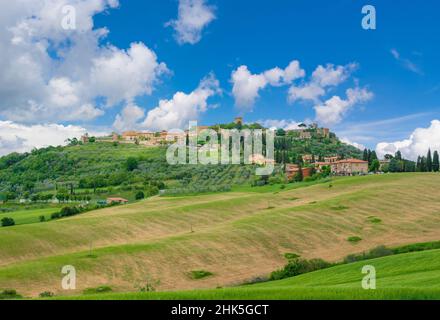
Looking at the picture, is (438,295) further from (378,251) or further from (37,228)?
(37,228)

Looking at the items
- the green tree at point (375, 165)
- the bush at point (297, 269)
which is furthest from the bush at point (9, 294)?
the green tree at point (375, 165)

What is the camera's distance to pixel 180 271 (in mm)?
49625

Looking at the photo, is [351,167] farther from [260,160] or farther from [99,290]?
[99,290]

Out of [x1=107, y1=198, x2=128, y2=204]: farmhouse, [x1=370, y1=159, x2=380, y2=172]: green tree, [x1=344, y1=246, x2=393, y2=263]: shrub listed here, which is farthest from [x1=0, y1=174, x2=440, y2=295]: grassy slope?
[x1=370, y1=159, x2=380, y2=172]: green tree

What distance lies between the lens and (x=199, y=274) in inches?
1905

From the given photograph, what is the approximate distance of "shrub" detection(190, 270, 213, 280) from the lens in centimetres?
4778

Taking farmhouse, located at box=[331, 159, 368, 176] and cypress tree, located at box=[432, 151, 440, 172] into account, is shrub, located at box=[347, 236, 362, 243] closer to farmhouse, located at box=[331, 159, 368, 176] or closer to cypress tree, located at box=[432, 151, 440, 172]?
cypress tree, located at box=[432, 151, 440, 172]

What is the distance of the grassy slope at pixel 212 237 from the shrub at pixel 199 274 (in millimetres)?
794

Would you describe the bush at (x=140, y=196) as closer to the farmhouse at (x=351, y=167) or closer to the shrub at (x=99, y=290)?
the farmhouse at (x=351, y=167)

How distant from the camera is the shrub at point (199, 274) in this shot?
47.8 m

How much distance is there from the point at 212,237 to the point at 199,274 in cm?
1376

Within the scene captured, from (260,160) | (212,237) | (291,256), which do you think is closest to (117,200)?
(212,237)

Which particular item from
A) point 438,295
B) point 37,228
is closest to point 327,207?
point 37,228
